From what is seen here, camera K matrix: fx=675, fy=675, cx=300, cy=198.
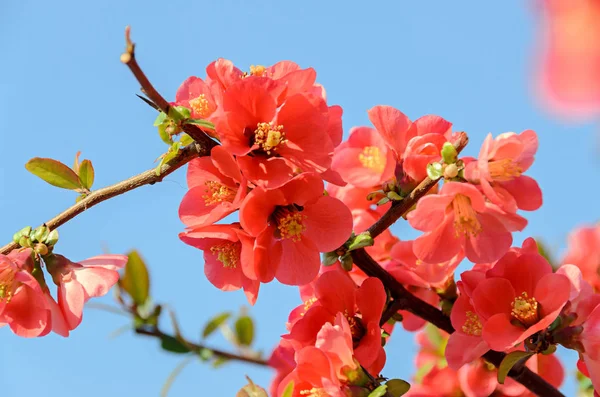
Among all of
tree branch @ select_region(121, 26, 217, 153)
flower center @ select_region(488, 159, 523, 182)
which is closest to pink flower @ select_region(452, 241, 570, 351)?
flower center @ select_region(488, 159, 523, 182)

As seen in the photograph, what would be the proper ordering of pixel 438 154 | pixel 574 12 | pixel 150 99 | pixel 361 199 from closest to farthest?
pixel 574 12 < pixel 150 99 < pixel 438 154 < pixel 361 199

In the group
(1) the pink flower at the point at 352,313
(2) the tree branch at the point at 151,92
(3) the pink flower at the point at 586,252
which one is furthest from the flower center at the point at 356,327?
(3) the pink flower at the point at 586,252

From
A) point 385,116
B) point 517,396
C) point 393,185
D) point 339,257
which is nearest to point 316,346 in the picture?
point 339,257

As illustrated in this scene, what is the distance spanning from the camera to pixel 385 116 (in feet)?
3.76

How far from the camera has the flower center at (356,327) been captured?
1.06 m

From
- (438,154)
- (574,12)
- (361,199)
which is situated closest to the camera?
(574,12)

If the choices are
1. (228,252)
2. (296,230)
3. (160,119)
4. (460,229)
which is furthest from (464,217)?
(160,119)

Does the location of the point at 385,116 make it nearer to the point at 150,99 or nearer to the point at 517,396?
the point at 150,99

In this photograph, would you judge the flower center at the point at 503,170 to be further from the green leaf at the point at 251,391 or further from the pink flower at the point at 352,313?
the green leaf at the point at 251,391

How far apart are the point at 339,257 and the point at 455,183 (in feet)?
0.78

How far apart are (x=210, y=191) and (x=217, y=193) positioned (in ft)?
0.05

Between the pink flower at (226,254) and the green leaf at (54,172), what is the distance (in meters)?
0.22

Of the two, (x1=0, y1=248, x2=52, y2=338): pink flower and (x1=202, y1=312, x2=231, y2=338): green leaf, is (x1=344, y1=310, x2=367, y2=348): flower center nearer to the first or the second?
(x1=0, y1=248, x2=52, y2=338): pink flower

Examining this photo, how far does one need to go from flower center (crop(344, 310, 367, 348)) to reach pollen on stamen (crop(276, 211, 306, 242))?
0.53 ft
